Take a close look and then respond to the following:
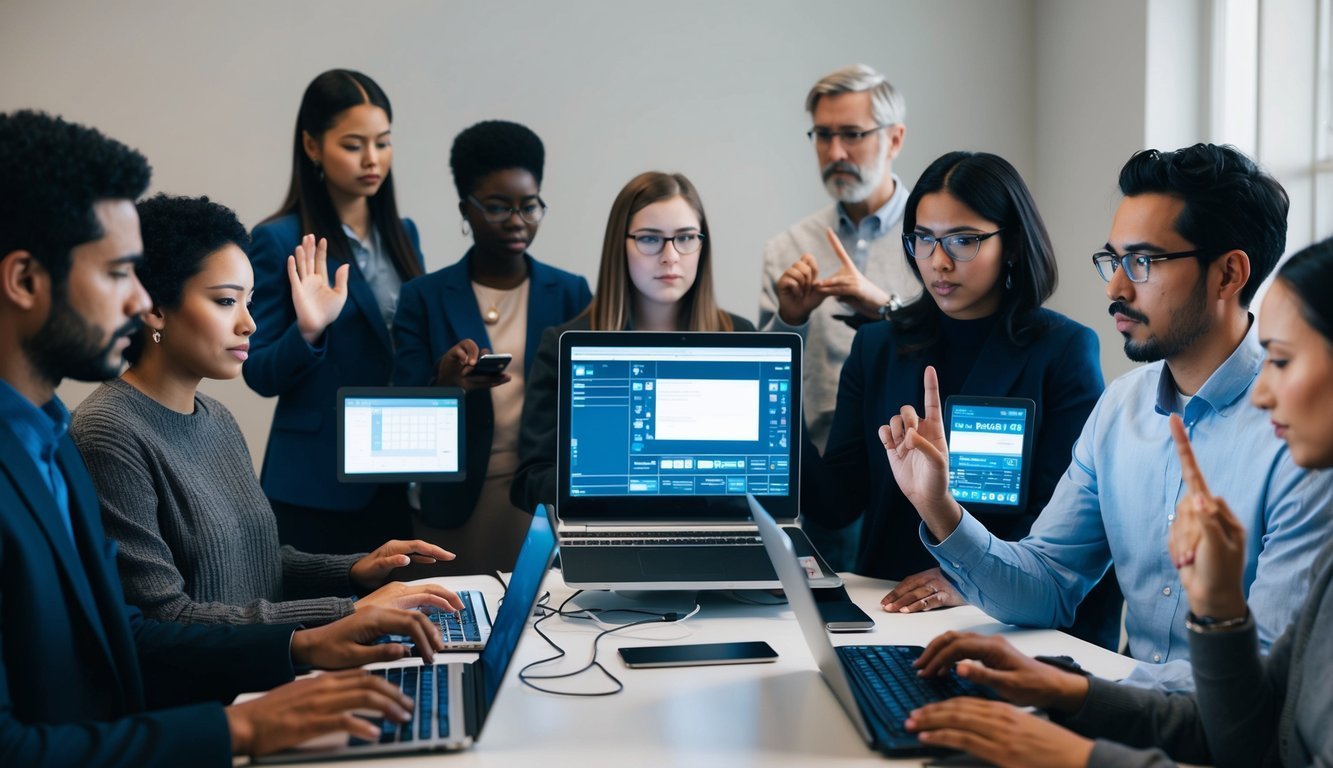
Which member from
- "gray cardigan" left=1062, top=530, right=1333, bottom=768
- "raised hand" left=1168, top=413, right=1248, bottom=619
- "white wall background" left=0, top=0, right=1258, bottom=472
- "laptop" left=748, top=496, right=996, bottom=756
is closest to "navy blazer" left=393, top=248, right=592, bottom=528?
"laptop" left=748, top=496, right=996, bottom=756

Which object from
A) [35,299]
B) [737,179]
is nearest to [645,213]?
[35,299]

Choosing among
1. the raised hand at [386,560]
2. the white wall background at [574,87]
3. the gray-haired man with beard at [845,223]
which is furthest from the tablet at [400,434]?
the white wall background at [574,87]

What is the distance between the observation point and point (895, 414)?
2195 mm

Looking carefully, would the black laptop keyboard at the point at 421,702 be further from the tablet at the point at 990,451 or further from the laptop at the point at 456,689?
the tablet at the point at 990,451

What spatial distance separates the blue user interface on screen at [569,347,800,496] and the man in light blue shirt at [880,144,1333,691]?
411mm

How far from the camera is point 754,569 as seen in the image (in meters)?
1.96

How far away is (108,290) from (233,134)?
3.01m

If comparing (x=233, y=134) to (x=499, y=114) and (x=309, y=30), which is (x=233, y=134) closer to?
(x=309, y=30)

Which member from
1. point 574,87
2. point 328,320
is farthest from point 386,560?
point 574,87

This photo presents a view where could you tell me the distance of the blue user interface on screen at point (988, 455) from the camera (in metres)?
1.92

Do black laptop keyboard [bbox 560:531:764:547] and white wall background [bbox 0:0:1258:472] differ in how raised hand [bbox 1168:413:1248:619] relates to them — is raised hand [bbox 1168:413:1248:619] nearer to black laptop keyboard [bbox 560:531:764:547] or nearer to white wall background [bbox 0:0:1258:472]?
black laptop keyboard [bbox 560:531:764:547]

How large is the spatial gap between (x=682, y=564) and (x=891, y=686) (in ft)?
1.90

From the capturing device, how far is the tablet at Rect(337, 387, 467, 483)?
213 cm

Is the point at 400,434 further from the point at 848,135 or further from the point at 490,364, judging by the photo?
the point at 848,135
